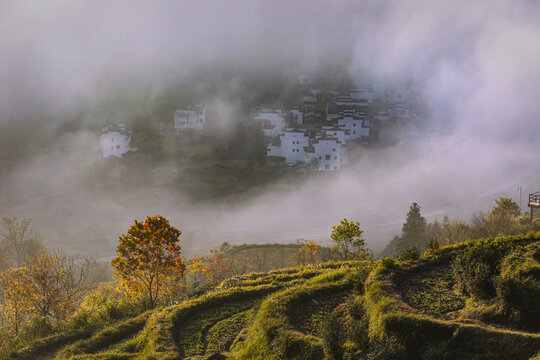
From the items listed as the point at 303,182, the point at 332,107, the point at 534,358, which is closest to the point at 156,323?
the point at 534,358

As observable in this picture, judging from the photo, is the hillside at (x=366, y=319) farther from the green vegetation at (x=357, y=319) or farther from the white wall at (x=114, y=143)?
the white wall at (x=114, y=143)

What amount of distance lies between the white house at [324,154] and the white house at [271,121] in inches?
414

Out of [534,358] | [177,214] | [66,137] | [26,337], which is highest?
[66,137]

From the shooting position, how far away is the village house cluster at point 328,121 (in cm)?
8350

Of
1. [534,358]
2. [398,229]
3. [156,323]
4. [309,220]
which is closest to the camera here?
[534,358]

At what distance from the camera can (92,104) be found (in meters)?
100

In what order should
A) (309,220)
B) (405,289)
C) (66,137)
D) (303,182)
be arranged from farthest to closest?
(66,137), (303,182), (309,220), (405,289)

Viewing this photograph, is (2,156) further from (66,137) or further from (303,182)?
(303,182)

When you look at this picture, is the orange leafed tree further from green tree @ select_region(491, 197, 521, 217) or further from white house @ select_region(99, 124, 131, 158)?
white house @ select_region(99, 124, 131, 158)

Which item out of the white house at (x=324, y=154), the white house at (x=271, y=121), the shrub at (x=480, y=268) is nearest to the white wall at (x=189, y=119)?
the white house at (x=271, y=121)

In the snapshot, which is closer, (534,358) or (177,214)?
(534,358)

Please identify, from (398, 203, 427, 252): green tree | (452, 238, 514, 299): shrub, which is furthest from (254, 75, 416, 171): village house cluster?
(452, 238, 514, 299): shrub

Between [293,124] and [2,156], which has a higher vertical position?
[293,124]

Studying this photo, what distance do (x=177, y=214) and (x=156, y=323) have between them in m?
61.8
